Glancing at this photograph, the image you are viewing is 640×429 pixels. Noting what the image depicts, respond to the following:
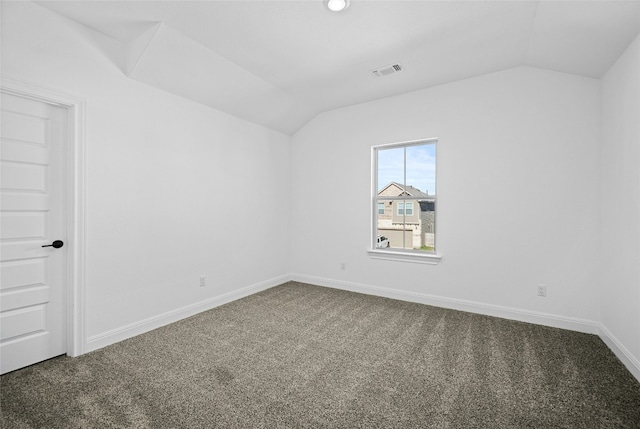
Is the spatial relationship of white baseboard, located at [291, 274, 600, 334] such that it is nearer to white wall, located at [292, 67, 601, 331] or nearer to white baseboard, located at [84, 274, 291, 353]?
white wall, located at [292, 67, 601, 331]

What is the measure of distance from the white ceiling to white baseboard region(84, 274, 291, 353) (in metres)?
2.41

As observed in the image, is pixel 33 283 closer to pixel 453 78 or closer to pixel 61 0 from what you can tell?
pixel 61 0

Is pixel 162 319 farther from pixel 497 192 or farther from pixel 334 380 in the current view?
pixel 497 192

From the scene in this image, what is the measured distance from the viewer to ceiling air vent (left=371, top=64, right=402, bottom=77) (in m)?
3.20

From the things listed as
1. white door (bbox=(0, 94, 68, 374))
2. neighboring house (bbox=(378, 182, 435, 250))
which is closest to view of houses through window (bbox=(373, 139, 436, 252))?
neighboring house (bbox=(378, 182, 435, 250))

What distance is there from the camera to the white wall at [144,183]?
2.34 meters

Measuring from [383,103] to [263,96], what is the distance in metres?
1.66

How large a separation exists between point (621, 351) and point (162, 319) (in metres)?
4.15

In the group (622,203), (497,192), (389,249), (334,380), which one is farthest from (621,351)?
(389,249)

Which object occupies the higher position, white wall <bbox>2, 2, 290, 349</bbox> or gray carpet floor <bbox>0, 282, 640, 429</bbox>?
white wall <bbox>2, 2, 290, 349</bbox>

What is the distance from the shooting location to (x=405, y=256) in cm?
392

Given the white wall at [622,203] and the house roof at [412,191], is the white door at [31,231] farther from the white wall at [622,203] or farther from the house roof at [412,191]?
the white wall at [622,203]

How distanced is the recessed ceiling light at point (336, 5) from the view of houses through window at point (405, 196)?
2094 millimetres

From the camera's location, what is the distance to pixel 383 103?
4.08 m
